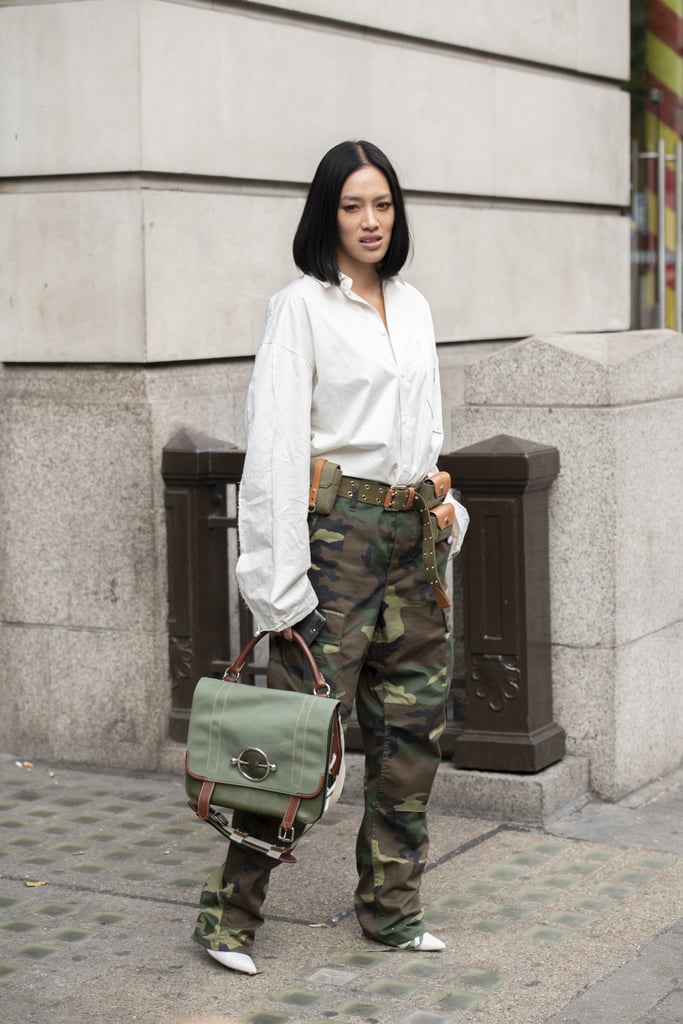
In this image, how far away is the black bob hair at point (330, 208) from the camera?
435cm

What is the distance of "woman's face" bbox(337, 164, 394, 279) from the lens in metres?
4.34

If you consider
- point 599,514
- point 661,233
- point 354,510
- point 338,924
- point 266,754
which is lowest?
point 338,924

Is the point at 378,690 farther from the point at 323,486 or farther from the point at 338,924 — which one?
the point at 338,924

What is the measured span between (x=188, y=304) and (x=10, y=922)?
2.66 metres

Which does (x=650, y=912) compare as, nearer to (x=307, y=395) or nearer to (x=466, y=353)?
(x=307, y=395)

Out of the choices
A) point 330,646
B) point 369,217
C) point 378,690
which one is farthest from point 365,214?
point 378,690

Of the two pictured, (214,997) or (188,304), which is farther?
(188,304)

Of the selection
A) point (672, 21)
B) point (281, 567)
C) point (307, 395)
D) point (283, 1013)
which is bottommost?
point (283, 1013)

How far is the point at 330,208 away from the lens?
14.3ft

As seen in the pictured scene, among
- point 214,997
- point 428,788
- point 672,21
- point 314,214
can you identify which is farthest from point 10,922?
point 672,21

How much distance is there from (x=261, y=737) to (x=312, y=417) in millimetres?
849

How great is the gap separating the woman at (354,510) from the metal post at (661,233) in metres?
5.72

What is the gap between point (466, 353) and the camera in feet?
28.5

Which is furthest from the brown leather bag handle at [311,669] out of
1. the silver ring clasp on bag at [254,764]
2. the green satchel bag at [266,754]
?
the silver ring clasp on bag at [254,764]
